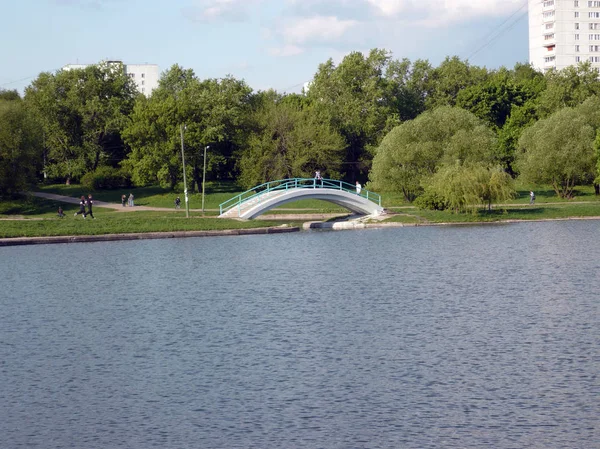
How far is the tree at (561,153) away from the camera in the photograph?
7406cm

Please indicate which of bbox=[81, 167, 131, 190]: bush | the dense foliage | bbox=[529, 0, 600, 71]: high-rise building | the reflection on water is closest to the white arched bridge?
the dense foliage

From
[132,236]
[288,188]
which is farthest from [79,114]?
[132,236]

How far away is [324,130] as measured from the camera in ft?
299

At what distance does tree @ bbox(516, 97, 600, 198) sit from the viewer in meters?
74.1

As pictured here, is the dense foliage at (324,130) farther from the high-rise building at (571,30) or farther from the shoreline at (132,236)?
the high-rise building at (571,30)

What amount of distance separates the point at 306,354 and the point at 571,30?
159743mm

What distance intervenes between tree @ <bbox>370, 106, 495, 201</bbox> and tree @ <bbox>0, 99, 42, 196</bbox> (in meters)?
29.9

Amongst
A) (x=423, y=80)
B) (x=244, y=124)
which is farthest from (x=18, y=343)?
(x=423, y=80)

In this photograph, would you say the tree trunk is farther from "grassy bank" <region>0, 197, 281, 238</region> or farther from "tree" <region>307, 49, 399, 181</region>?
"grassy bank" <region>0, 197, 281, 238</region>

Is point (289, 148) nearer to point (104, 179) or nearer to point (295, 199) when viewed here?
point (104, 179)

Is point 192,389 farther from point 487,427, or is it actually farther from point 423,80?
point 423,80

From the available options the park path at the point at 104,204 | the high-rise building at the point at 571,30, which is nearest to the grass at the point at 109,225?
the park path at the point at 104,204

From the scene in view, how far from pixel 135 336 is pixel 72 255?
2375 centimetres

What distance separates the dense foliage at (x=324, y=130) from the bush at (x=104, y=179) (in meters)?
0.15
